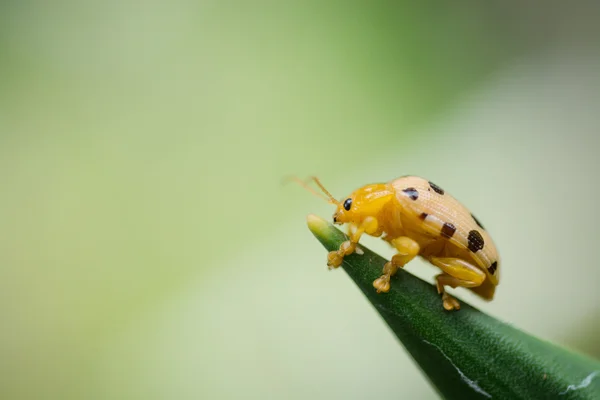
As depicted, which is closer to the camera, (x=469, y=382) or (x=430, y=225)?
Answer: (x=469, y=382)

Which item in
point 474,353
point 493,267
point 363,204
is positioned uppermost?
point 363,204

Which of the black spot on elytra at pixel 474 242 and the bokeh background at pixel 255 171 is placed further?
the bokeh background at pixel 255 171

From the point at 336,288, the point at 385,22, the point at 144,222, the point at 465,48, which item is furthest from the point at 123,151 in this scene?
the point at 465,48

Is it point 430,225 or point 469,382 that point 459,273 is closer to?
point 430,225

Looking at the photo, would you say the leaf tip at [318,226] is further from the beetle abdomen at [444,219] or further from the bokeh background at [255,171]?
the bokeh background at [255,171]

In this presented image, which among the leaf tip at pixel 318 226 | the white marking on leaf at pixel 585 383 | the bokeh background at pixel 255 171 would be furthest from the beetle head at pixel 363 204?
the bokeh background at pixel 255 171

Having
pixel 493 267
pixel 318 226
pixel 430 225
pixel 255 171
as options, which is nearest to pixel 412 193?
pixel 430 225

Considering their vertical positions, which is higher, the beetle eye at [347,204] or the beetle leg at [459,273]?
the beetle eye at [347,204]
